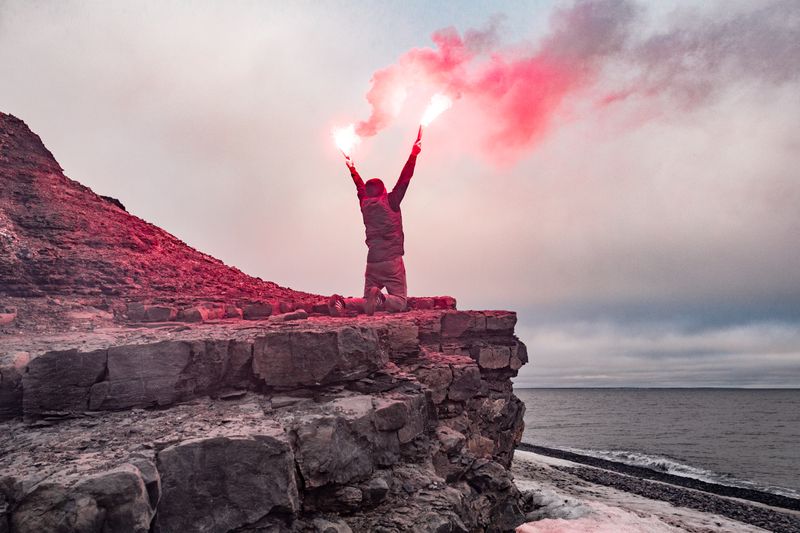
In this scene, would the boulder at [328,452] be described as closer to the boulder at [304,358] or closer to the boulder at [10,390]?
the boulder at [304,358]

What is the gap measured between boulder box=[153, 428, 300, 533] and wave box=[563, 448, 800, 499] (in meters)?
32.2

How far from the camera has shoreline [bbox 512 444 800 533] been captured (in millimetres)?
16344

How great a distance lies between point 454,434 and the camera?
1135cm

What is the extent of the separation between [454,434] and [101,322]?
9288 mm

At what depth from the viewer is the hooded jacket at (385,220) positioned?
16484mm

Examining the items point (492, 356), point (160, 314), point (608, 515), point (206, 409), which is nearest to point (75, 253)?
point (160, 314)

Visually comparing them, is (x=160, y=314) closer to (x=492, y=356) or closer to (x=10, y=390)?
(x=10, y=390)

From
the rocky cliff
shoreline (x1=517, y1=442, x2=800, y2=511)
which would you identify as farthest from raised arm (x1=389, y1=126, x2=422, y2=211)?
shoreline (x1=517, y1=442, x2=800, y2=511)

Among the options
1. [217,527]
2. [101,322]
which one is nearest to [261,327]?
[101,322]

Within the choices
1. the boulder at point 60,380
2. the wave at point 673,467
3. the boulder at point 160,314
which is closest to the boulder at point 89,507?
the boulder at point 60,380

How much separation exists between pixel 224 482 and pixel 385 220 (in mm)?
10848

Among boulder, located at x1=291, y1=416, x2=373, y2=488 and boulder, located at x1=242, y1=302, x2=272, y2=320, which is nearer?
boulder, located at x1=291, y1=416, x2=373, y2=488

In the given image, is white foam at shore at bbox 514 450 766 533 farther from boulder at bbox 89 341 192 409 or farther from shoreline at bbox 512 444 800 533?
boulder at bbox 89 341 192 409

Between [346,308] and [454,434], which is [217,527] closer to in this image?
[454,434]
